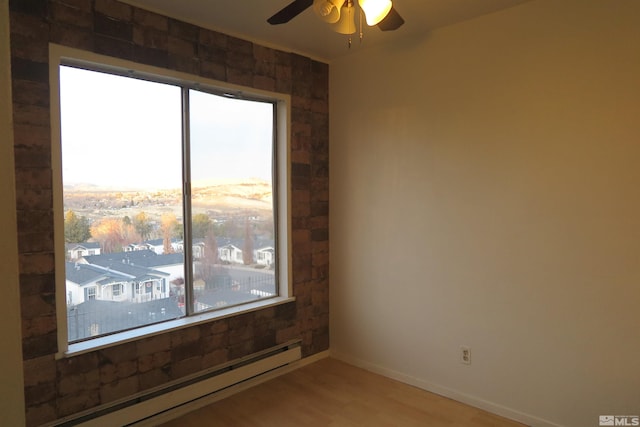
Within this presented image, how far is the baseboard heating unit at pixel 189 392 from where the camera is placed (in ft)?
7.95

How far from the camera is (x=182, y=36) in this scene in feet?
9.05

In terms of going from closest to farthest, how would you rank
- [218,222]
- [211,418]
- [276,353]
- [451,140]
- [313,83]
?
[211,418] < [451,140] < [218,222] < [276,353] < [313,83]

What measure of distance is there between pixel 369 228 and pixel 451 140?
1025 mm

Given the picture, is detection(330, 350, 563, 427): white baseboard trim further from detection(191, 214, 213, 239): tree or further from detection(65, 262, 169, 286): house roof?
detection(65, 262, 169, 286): house roof

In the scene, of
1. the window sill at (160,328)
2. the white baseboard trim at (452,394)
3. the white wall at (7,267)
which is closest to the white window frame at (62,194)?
the window sill at (160,328)

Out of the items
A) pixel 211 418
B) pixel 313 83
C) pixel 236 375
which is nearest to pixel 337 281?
pixel 236 375

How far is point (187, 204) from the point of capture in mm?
2932

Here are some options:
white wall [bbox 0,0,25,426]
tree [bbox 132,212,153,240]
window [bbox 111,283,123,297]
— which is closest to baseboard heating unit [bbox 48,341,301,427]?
window [bbox 111,283,123,297]

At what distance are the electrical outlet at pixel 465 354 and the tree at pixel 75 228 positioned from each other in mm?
2692

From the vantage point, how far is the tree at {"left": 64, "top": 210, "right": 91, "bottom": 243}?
2.40 meters

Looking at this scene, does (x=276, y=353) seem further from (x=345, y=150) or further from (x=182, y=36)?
(x=182, y=36)

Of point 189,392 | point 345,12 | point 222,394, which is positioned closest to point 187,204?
point 189,392

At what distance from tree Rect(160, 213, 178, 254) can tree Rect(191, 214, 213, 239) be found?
141mm

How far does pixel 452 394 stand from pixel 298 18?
2962mm
